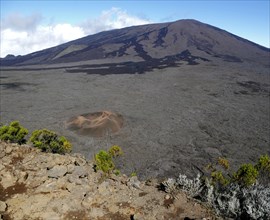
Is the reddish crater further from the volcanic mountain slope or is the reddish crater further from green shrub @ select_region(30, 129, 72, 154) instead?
the volcanic mountain slope

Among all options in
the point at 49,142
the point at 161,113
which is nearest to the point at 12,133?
the point at 49,142

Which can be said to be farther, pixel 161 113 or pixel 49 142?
pixel 161 113

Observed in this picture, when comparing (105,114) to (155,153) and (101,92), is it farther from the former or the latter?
(101,92)

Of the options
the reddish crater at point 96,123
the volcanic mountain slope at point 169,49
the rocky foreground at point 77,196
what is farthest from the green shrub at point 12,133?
the volcanic mountain slope at point 169,49

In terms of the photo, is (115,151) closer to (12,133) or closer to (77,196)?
(12,133)

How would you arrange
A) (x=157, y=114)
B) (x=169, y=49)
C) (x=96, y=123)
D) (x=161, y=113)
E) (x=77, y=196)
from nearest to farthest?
(x=77, y=196)
(x=96, y=123)
(x=157, y=114)
(x=161, y=113)
(x=169, y=49)

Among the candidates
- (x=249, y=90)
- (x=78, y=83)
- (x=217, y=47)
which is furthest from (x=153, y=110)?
(x=217, y=47)

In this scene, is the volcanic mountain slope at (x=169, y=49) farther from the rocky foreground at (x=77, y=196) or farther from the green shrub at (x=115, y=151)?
the rocky foreground at (x=77, y=196)
